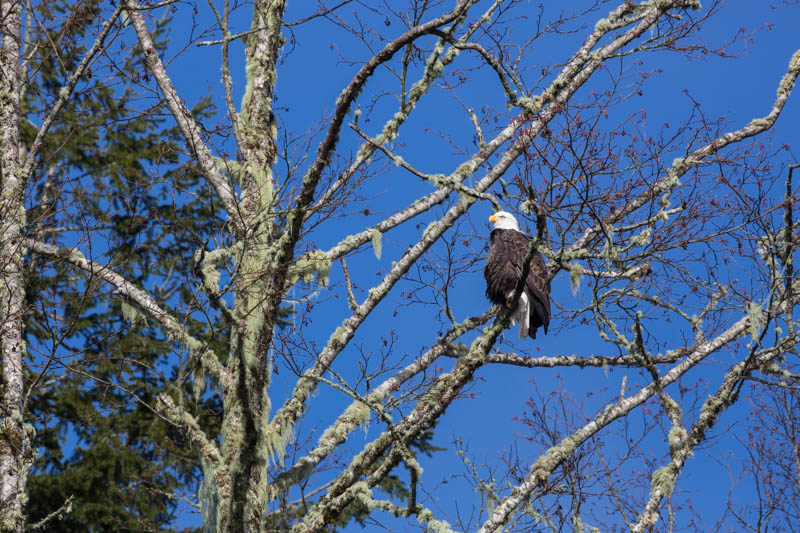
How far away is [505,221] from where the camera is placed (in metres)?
8.95

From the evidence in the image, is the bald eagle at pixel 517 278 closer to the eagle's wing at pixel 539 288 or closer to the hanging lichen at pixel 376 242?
the eagle's wing at pixel 539 288

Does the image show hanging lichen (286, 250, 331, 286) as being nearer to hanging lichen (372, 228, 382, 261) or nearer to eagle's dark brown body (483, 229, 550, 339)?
hanging lichen (372, 228, 382, 261)

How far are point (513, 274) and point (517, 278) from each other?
0.24 m

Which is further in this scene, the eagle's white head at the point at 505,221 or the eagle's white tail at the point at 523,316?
the eagle's white head at the point at 505,221

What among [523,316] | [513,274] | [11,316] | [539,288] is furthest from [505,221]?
[11,316]

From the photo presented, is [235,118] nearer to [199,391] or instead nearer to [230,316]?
[199,391]

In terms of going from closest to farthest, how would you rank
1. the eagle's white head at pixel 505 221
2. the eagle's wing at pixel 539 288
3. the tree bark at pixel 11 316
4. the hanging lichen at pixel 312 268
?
the tree bark at pixel 11 316
the hanging lichen at pixel 312 268
the eagle's wing at pixel 539 288
the eagle's white head at pixel 505 221

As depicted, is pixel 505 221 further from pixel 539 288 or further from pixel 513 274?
pixel 539 288

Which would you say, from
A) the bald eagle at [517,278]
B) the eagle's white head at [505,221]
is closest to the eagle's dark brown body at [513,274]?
the bald eagle at [517,278]

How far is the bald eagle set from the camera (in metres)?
7.48

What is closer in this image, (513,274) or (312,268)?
(312,268)

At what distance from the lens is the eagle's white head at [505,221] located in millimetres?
8806

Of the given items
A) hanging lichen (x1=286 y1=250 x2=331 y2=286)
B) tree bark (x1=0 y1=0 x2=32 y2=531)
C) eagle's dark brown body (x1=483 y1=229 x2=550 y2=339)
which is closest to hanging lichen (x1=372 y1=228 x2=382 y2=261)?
hanging lichen (x1=286 y1=250 x2=331 y2=286)

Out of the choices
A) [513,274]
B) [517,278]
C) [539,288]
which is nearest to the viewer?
[539,288]
